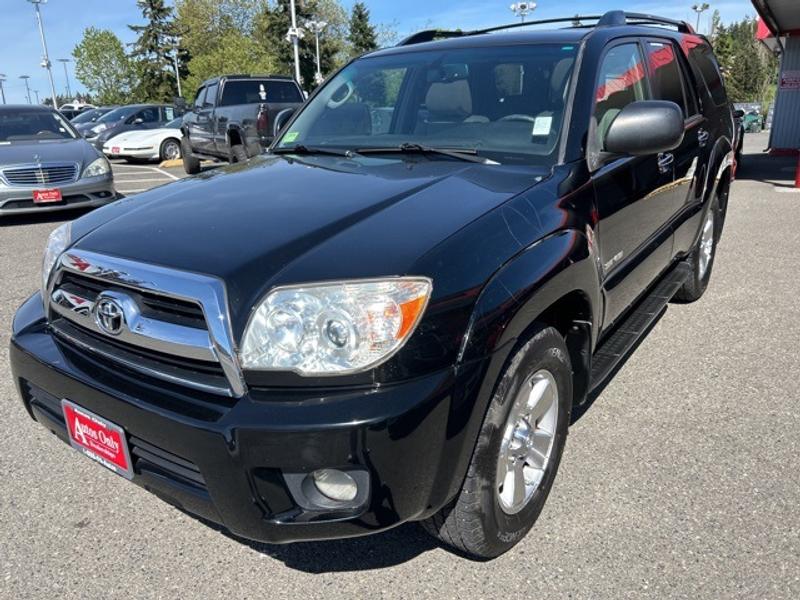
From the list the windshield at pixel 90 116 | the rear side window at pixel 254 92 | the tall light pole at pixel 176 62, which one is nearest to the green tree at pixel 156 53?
the tall light pole at pixel 176 62

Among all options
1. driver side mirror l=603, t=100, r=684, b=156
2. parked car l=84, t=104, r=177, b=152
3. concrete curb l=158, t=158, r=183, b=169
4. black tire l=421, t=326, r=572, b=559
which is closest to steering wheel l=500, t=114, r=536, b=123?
driver side mirror l=603, t=100, r=684, b=156

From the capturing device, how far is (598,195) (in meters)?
2.63

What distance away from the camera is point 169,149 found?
57.4ft

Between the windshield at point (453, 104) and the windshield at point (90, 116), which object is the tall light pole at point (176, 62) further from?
the windshield at point (453, 104)

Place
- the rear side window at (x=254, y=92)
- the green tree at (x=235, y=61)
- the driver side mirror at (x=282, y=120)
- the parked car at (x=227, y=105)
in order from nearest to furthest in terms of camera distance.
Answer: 1. the driver side mirror at (x=282, y=120)
2. the parked car at (x=227, y=105)
3. the rear side window at (x=254, y=92)
4. the green tree at (x=235, y=61)

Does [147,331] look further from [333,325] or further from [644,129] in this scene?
[644,129]

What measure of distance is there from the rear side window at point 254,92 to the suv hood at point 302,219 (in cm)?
1085

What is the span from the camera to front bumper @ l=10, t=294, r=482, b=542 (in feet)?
5.49

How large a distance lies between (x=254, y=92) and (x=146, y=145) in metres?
5.36

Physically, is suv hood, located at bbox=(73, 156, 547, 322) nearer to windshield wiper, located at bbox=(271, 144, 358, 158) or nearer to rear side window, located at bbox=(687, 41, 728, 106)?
windshield wiper, located at bbox=(271, 144, 358, 158)

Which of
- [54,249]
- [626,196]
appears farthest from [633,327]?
[54,249]

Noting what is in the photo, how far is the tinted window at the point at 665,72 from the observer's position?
3.62 metres

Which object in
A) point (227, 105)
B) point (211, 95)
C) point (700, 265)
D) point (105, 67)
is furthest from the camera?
point (105, 67)

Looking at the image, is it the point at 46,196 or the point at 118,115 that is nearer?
the point at 46,196
